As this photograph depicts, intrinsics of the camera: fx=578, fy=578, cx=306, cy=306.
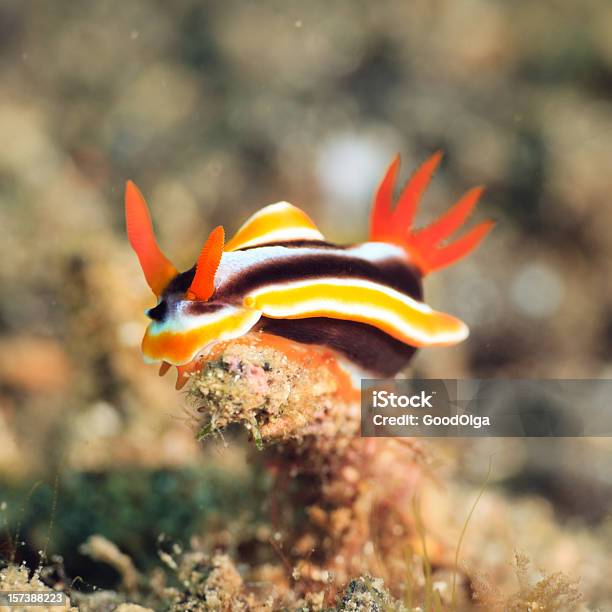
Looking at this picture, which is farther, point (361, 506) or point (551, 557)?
point (551, 557)

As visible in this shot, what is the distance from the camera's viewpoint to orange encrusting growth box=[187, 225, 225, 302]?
1325mm

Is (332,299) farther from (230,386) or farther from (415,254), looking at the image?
(415,254)

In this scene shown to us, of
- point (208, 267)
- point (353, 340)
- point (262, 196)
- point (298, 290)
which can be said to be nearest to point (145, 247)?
point (208, 267)

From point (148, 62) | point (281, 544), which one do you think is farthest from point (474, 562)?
point (148, 62)

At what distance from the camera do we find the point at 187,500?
228 centimetres

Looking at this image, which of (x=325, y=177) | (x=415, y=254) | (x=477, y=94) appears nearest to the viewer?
(x=415, y=254)

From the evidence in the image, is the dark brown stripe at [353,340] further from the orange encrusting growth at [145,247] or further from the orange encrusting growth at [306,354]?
the orange encrusting growth at [145,247]

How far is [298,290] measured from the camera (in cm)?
156

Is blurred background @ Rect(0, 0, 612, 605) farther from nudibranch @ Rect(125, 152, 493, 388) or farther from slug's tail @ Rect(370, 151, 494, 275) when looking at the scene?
slug's tail @ Rect(370, 151, 494, 275)

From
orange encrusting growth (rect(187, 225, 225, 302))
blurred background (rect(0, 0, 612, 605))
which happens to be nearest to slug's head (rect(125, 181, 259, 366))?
orange encrusting growth (rect(187, 225, 225, 302))

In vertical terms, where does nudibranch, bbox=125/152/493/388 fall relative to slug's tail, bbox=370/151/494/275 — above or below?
below

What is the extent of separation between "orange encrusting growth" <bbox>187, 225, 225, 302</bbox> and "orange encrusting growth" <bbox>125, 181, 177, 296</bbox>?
0.15m

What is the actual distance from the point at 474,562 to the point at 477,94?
11.6ft

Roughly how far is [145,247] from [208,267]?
276mm
